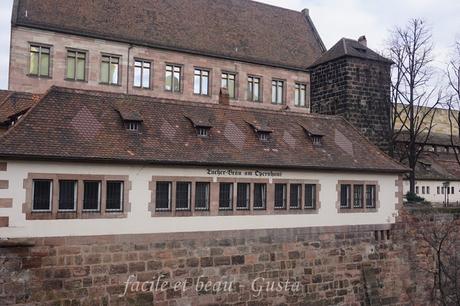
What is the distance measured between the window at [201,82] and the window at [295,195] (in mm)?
18188

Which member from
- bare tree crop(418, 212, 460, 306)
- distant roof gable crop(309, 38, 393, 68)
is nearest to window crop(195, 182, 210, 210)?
bare tree crop(418, 212, 460, 306)

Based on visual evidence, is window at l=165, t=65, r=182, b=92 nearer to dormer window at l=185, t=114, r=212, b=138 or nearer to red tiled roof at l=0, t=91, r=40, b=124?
red tiled roof at l=0, t=91, r=40, b=124

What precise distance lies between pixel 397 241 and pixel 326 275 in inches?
154

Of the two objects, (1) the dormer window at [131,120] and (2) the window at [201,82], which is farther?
(2) the window at [201,82]

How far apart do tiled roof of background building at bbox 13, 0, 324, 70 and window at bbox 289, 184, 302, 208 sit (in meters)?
17.9

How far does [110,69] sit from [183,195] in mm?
17994

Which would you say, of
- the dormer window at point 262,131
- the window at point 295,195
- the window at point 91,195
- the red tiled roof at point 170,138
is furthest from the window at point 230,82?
the window at point 91,195

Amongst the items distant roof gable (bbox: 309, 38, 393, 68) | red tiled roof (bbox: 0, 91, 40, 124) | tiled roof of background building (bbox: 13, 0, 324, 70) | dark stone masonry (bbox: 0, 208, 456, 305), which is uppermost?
tiled roof of background building (bbox: 13, 0, 324, 70)

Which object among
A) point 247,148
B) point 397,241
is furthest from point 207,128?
→ point 397,241

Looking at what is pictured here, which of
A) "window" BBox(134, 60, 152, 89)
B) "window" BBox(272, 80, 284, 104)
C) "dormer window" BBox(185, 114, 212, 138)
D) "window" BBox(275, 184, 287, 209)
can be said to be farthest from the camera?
"window" BBox(272, 80, 284, 104)

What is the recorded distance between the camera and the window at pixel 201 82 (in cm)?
3594

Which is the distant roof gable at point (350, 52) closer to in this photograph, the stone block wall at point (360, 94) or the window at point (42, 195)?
the stone block wall at point (360, 94)

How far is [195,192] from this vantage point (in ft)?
55.7

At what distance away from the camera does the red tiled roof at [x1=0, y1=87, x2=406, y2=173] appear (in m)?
15.1
